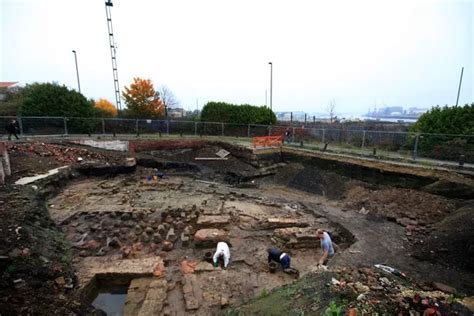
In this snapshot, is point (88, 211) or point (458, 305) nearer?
point (458, 305)

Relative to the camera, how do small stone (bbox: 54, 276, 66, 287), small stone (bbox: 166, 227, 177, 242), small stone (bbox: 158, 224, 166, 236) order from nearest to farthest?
small stone (bbox: 54, 276, 66, 287), small stone (bbox: 166, 227, 177, 242), small stone (bbox: 158, 224, 166, 236)

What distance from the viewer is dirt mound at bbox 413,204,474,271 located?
7.43 m

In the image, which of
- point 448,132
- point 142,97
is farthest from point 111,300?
point 142,97

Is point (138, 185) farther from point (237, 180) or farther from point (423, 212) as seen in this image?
point (423, 212)

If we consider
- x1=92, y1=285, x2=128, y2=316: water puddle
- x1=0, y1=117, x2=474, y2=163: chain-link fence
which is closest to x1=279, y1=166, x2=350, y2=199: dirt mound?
x1=0, y1=117, x2=474, y2=163: chain-link fence

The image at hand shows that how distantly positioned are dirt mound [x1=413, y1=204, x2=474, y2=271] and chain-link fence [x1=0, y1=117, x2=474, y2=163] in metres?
5.08

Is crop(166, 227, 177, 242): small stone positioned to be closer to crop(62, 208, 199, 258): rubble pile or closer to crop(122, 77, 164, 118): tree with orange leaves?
crop(62, 208, 199, 258): rubble pile

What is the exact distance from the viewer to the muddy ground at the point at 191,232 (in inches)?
233

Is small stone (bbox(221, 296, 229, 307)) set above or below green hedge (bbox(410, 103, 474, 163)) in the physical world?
below

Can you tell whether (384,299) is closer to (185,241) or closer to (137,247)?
(185,241)

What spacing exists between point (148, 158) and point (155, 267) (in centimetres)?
1241

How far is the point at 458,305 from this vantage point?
3.68 meters

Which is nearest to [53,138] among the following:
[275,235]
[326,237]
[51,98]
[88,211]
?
[51,98]

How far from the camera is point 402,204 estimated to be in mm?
11305
